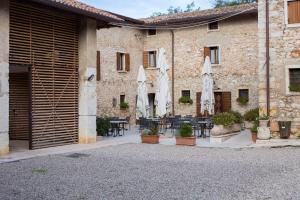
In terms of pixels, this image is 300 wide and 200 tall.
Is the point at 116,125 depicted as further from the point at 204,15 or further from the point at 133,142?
the point at 204,15

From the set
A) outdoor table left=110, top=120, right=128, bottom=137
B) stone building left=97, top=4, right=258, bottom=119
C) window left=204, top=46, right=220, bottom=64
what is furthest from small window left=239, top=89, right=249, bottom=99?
outdoor table left=110, top=120, right=128, bottom=137

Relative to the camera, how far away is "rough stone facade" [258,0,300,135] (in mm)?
13945

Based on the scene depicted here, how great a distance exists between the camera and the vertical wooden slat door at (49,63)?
1166cm

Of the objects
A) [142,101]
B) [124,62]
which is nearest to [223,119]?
[142,101]

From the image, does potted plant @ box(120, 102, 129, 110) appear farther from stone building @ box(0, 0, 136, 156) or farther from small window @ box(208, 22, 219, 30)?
stone building @ box(0, 0, 136, 156)

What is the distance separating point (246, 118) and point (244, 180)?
1295 centimetres

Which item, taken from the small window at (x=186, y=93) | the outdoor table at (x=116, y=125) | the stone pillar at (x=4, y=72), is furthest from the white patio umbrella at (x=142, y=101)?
the stone pillar at (x=4, y=72)

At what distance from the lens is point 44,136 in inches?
489

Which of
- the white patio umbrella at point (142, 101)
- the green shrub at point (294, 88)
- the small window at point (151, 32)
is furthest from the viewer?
the small window at point (151, 32)

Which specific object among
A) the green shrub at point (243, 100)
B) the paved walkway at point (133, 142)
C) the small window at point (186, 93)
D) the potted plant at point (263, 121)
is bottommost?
the paved walkway at point (133, 142)

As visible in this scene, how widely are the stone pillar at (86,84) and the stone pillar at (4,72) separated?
3093mm

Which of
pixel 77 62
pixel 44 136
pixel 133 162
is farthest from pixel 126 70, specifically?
pixel 133 162

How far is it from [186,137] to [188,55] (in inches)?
409

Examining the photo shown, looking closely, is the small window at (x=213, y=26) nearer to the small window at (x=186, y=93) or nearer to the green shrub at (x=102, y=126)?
the small window at (x=186, y=93)
